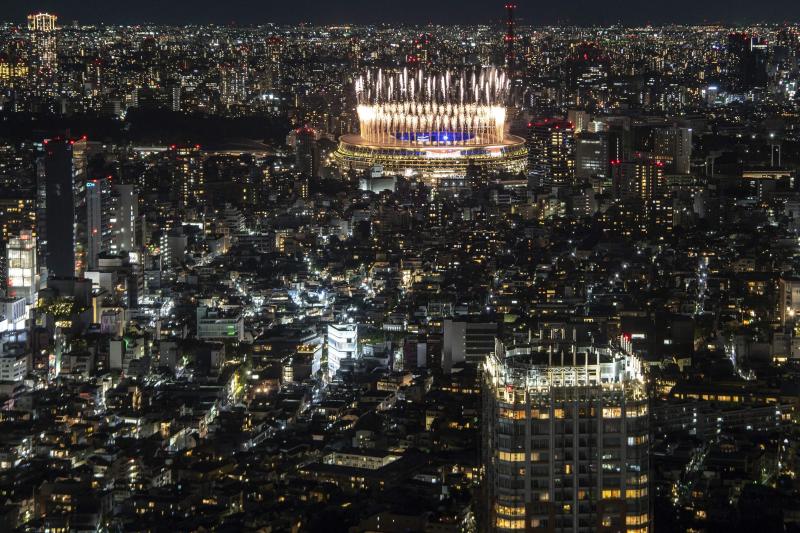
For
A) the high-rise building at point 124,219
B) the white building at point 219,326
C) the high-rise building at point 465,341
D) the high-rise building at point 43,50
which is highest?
the high-rise building at point 43,50

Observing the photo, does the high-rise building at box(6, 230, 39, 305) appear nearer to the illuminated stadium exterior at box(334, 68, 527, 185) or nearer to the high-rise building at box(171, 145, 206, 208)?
the high-rise building at box(171, 145, 206, 208)

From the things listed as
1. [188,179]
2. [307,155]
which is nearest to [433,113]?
[307,155]

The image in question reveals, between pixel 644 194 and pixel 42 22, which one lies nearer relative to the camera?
pixel 644 194

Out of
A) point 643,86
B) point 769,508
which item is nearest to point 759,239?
point 769,508

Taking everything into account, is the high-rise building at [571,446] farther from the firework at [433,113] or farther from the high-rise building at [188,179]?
the firework at [433,113]

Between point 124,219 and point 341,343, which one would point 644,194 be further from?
point 341,343

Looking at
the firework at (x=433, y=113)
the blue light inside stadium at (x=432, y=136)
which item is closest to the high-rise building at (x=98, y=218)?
the blue light inside stadium at (x=432, y=136)

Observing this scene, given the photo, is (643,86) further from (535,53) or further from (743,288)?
(743,288)
